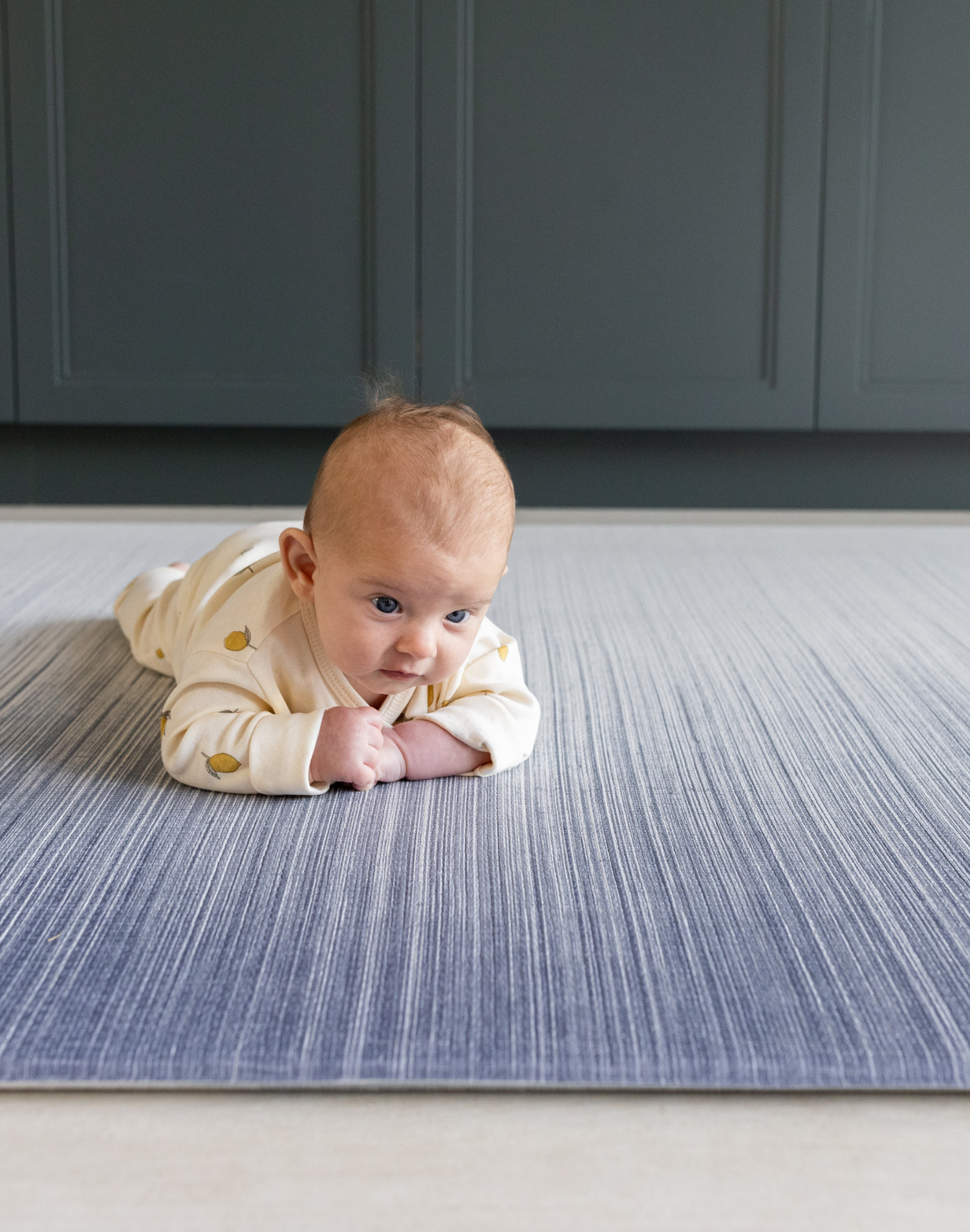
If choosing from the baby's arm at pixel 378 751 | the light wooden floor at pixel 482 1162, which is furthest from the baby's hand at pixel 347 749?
the light wooden floor at pixel 482 1162

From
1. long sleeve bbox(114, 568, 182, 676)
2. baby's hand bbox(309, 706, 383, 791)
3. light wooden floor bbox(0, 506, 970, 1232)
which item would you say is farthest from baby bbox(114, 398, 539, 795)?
light wooden floor bbox(0, 506, 970, 1232)

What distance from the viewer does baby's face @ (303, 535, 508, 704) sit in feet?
2.38

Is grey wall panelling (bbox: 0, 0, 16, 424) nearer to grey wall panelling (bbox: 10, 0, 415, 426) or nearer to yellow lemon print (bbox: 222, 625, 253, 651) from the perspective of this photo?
grey wall panelling (bbox: 10, 0, 415, 426)

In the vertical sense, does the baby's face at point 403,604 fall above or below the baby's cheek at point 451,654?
above

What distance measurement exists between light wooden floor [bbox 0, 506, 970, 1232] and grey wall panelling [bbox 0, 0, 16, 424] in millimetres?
1711

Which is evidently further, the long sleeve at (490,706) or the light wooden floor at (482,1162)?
the long sleeve at (490,706)

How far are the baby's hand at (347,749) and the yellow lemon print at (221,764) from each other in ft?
0.17

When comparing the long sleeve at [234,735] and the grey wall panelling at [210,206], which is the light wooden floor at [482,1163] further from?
the grey wall panelling at [210,206]

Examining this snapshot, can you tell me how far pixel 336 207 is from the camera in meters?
1.94

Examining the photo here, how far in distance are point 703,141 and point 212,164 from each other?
2.59ft

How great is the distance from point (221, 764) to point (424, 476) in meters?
0.23

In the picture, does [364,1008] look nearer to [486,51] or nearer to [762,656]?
[762,656]

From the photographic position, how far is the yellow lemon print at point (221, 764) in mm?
775

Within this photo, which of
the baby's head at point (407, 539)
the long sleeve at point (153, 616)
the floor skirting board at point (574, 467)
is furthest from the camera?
the floor skirting board at point (574, 467)
